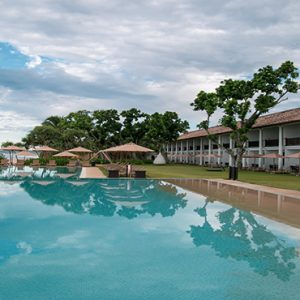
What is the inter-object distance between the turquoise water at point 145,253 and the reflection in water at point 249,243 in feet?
0.06

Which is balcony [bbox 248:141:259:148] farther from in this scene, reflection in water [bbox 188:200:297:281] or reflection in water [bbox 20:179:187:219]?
reflection in water [bbox 188:200:297:281]

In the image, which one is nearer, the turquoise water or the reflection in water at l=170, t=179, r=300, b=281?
the turquoise water

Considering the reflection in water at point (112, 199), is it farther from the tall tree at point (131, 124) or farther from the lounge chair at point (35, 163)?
the tall tree at point (131, 124)

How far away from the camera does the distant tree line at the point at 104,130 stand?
48.0 meters

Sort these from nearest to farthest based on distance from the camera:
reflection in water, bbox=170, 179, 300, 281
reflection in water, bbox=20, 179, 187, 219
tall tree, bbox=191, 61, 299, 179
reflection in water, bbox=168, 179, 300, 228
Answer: reflection in water, bbox=170, 179, 300, 281, reflection in water, bbox=168, 179, 300, 228, reflection in water, bbox=20, 179, 187, 219, tall tree, bbox=191, 61, 299, 179

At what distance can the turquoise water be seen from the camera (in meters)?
4.82

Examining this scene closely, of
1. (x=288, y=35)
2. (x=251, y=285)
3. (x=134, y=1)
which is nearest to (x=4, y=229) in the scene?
(x=251, y=285)

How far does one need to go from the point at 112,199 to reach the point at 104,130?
138ft

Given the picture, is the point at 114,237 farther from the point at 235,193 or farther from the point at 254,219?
the point at 235,193

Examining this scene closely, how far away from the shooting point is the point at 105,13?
48.8 feet

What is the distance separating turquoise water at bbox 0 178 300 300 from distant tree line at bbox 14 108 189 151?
1451 inches

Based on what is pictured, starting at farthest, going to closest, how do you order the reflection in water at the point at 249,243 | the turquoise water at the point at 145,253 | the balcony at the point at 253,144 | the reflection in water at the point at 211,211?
the balcony at the point at 253,144
the reflection in water at the point at 211,211
the reflection in water at the point at 249,243
the turquoise water at the point at 145,253

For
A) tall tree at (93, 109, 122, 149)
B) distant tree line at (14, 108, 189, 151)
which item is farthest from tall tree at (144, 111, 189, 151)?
tall tree at (93, 109, 122, 149)

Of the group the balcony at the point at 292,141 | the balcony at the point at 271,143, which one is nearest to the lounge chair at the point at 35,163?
the balcony at the point at 271,143
